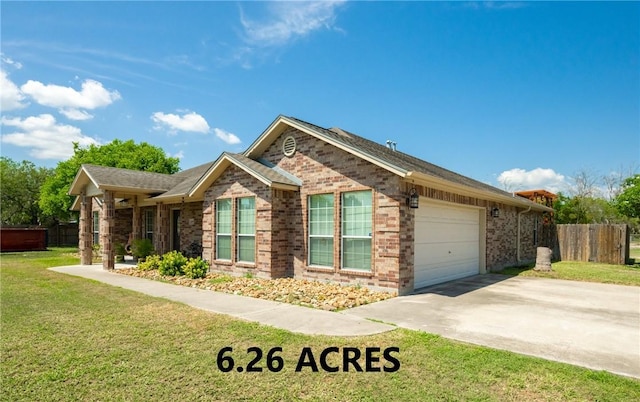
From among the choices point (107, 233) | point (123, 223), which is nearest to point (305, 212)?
point (107, 233)

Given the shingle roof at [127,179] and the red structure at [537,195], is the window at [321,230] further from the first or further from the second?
the red structure at [537,195]

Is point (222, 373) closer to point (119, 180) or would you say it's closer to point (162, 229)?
point (162, 229)

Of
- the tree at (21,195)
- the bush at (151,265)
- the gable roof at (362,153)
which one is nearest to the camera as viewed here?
the gable roof at (362,153)

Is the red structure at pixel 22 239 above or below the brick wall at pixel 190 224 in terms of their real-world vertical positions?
below

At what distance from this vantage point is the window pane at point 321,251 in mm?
10188

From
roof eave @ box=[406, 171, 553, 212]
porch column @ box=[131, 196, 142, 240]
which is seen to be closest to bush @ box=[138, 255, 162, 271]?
porch column @ box=[131, 196, 142, 240]

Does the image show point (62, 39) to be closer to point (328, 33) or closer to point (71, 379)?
point (328, 33)

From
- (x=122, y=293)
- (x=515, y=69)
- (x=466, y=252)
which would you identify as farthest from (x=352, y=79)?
(x=122, y=293)

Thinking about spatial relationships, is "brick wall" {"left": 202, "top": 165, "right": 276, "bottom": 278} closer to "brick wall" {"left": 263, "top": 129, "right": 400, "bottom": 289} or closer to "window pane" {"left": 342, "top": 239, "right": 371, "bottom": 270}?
"brick wall" {"left": 263, "top": 129, "right": 400, "bottom": 289}

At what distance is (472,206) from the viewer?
12656 millimetres

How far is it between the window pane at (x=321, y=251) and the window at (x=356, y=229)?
0.48 m

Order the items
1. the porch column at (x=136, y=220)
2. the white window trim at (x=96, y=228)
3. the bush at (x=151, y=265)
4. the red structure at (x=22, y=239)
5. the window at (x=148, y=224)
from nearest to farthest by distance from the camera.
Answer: the bush at (x=151, y=265) < the porch column at (x=136, y=220) < the window at (x=148, y=224) < the white window trim at (x=96, y=228) < the red structure at (x=22, y=239)

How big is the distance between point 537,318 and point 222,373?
5.74 m

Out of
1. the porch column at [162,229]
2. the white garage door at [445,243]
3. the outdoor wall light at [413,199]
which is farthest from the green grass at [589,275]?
the porch column at [162,229]
